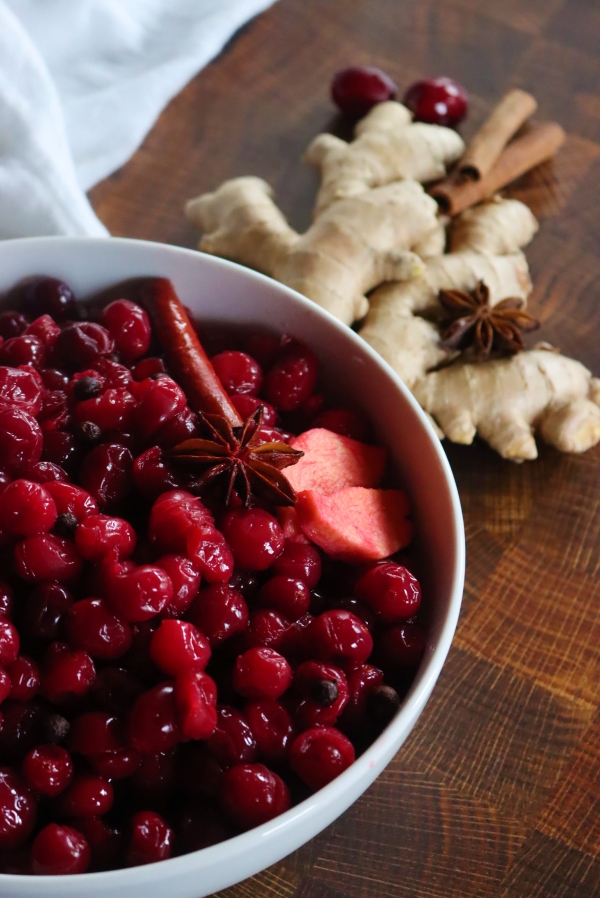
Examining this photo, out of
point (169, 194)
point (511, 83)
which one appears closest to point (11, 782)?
point (169, 194)

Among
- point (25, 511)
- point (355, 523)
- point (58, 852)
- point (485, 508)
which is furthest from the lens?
point (485, 508)

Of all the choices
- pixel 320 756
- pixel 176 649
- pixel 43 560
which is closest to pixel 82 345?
pixel 43 560

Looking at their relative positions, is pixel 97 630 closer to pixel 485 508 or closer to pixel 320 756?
pixel 320 756

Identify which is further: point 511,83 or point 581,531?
Result: point 511,83

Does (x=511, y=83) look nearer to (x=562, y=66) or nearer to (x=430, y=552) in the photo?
(x=562, y=66)

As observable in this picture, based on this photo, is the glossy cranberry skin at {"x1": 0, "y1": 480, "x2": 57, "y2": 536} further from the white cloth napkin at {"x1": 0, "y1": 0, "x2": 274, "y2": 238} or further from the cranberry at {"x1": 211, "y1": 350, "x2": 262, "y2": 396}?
the white cloth napkin at {"x1": 0, "y1": 0, "x2": 274, "y2": 238}

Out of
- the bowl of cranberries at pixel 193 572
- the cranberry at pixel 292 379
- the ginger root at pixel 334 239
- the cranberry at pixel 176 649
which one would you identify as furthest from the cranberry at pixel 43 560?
the ginger root at pixel 334 239
